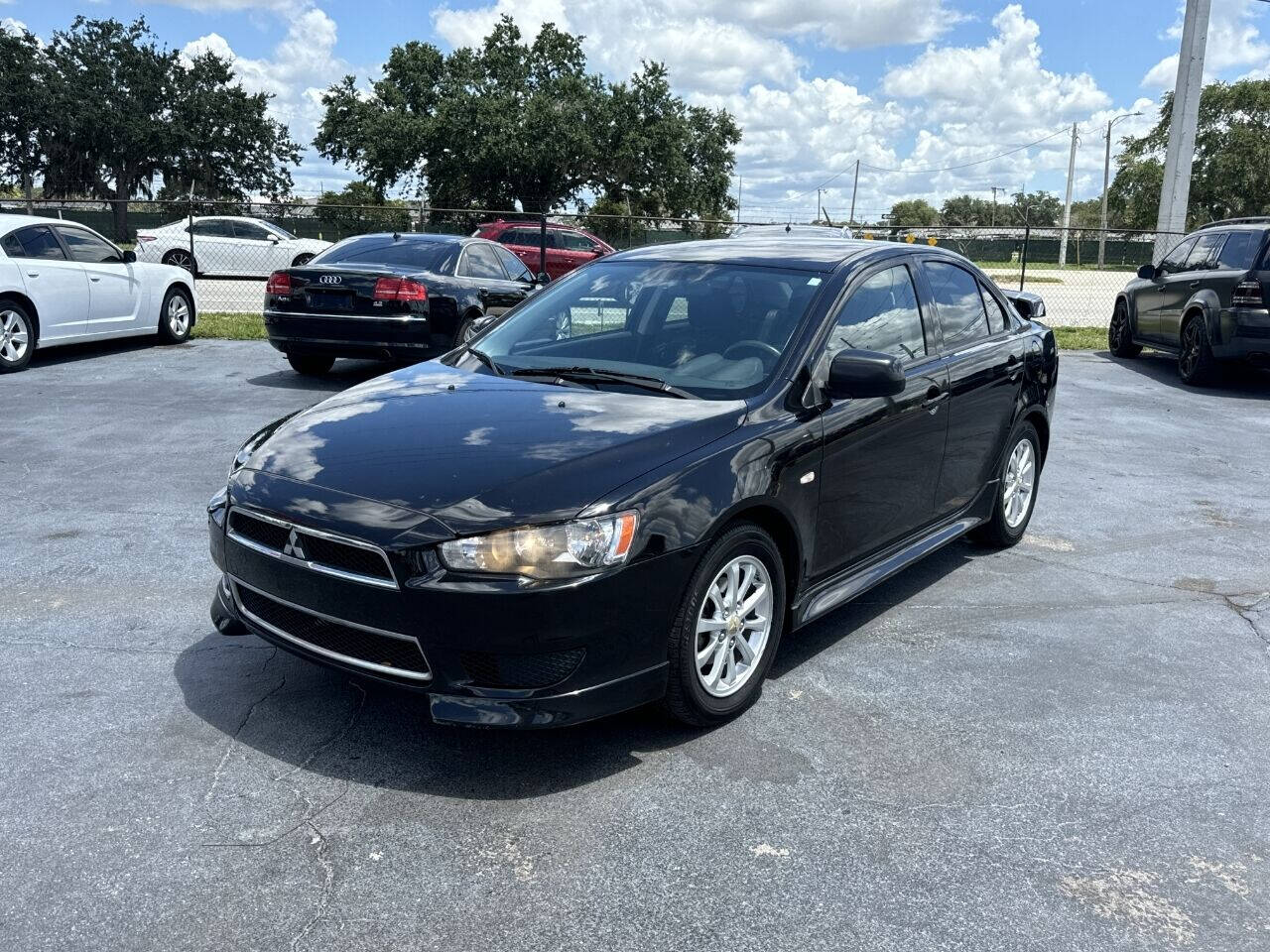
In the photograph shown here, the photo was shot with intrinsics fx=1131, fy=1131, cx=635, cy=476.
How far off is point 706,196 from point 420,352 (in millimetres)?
40196

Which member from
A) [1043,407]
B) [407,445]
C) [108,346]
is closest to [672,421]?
[407,445]

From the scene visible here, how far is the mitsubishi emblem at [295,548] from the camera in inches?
139

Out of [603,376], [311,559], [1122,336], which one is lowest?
[1122,336]

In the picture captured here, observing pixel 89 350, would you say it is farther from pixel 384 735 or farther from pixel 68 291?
pixel 384 735

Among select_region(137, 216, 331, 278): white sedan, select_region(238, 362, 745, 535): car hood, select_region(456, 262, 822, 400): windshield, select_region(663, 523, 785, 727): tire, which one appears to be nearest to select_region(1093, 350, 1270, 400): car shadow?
select_region(456, 262, 822, 400): windshield

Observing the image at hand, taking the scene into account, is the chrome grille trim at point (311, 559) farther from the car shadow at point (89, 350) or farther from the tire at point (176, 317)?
the tire at point (176, 317)

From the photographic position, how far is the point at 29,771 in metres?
3.46

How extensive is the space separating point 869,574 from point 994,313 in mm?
2087

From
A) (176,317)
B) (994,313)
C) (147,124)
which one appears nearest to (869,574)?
(994,313)

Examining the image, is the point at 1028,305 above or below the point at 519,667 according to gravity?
above

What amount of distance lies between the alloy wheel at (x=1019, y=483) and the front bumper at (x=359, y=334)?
19.9 ft

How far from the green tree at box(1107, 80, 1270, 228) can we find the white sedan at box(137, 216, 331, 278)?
53.3 metres

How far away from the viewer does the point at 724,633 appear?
386 cm

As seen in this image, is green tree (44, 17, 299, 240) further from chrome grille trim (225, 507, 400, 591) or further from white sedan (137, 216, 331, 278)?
chrome grille trim (225, 507, 400, 591)
